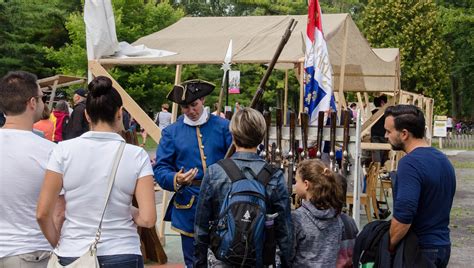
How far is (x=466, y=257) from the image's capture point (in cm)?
903

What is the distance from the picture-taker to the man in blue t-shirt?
4055 mm

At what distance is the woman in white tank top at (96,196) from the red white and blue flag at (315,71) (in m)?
4.33

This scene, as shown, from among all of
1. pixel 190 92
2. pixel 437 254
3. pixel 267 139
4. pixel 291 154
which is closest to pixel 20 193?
pixel 190 92

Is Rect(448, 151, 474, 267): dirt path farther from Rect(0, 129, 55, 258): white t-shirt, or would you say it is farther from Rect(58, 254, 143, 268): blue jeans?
Rect(0, 129, 55, 258): white t-shirt

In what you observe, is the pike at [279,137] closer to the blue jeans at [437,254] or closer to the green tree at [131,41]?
the blue jeans at [437,254]

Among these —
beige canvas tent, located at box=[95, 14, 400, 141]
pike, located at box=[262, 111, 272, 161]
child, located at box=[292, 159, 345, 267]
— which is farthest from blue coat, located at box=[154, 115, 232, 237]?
beige canvas tent, located at box=[95, 14, 400, 141]

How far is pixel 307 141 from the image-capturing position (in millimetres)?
7348

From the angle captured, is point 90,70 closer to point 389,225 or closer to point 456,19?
point 389,225

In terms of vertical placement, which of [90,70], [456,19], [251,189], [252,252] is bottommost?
[252,252]

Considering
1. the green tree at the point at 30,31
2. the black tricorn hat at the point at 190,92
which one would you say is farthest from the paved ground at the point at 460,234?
the green tree at the point at 30,31

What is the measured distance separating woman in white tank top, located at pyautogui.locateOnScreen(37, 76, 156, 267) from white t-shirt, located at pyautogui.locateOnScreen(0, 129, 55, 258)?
17cm

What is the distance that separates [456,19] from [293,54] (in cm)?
3054

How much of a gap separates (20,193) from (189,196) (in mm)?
1775

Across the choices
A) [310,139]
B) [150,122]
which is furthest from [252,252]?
[150,122]
